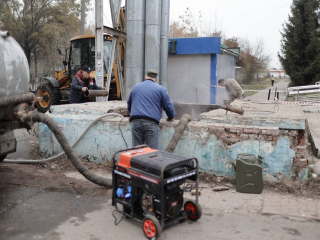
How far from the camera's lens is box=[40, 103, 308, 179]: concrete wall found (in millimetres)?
5164

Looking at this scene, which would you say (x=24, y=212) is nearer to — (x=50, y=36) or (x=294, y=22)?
(x=50, y=36)

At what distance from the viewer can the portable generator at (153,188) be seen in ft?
11.8

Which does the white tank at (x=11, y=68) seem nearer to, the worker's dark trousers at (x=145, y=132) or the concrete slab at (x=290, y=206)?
the worker's dark trousers at (x=145, y=132)

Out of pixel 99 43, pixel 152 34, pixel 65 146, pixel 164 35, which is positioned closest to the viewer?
pixel 65 146

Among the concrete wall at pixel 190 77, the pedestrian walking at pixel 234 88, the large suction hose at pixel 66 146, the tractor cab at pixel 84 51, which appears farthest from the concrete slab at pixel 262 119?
the concrete wall at pixel 190 77

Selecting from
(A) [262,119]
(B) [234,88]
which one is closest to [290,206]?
(A) [262,119]

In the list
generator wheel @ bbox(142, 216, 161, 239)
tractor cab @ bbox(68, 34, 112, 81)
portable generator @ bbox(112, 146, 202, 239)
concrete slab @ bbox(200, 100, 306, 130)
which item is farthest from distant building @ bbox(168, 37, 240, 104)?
generator wheel @ bbox(142, 216, 161, 239)

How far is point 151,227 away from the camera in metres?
3.63

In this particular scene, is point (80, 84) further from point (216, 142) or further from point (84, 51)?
point (216, 142)

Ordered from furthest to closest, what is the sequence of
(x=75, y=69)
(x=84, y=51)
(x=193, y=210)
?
(x=75, y=69) < (x=84, y=51) < (x=193, y=210)

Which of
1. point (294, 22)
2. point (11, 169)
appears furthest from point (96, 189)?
point (294, 22)

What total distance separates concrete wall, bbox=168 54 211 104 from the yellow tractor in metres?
3.62

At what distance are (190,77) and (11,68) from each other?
1066 centimetres

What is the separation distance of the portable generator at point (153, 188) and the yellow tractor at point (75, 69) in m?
7.51
